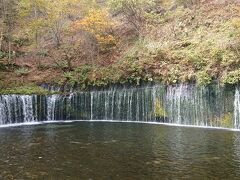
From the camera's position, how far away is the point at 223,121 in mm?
21000

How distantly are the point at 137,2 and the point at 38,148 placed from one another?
18412mm

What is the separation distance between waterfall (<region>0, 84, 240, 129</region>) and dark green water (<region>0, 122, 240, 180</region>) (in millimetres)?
2313

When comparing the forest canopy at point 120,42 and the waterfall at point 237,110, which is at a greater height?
Answer: the forest canopy at point 120,42

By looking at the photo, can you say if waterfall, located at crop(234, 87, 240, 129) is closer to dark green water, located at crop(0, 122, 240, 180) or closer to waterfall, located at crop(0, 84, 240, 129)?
waterfall, located at crop(0, 84, 240, 129)

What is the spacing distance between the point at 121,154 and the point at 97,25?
16954mm

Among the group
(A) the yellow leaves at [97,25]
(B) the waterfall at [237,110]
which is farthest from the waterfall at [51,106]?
(B) the waterfall at [237,110]

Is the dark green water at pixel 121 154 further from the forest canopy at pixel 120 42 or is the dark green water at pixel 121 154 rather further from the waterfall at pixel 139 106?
the forest canopy at pixel 120 42

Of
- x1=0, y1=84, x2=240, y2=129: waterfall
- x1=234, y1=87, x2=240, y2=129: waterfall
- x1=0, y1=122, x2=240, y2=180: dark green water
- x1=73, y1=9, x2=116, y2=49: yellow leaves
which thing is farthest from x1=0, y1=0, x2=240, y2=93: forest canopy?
x1=0, y1=122, x2=240, y2=180: dark green water

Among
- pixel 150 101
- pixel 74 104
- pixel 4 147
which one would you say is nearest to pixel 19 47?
pixel 74 104

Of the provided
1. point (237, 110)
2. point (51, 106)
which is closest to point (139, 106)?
point (51, 106)

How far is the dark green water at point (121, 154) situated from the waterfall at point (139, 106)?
2.31 metres

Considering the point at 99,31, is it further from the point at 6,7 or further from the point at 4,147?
the point at 4,147

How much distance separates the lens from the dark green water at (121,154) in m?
11.5

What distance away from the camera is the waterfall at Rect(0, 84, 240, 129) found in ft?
69.5
